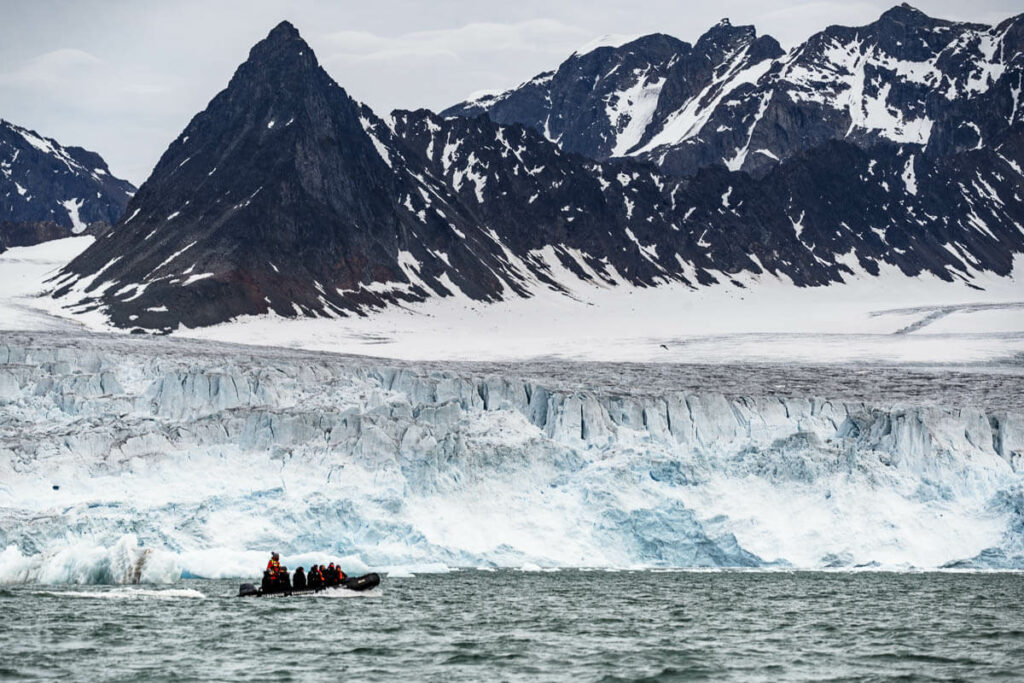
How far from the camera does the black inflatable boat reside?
164 feet

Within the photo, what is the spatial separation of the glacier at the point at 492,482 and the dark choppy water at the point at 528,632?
288cm

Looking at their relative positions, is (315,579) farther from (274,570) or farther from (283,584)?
(274,570)

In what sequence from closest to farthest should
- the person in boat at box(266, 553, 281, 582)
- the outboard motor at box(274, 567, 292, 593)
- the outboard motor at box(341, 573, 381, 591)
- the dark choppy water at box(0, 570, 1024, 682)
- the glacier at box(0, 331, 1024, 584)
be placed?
the dark choppy water at box(0, 570, 1024, 682) → the person in boat at box(266, 553, 281, 582) → the outboard motor at box(274, 567, 292, 593) → the outboard motor at box(341, 573, 381, 591) → the glacier at box(0, 331, 1024, 584)

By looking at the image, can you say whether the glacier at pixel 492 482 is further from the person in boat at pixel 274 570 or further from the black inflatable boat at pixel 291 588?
the person in boat at pixel 274 570

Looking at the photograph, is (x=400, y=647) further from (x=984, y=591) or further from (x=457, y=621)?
(x=984, y=591)

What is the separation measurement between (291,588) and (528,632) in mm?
11627

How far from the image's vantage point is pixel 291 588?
5050cm

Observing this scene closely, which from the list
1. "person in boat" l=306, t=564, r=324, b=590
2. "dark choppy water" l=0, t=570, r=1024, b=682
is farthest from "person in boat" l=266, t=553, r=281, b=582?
"person in boat" l=306, t=564, r=324, b=590

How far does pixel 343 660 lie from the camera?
3625 centimetres

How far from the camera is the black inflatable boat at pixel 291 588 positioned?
49.9m

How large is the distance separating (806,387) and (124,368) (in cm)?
3695

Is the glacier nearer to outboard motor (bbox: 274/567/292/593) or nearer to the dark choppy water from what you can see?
the dark choppy water

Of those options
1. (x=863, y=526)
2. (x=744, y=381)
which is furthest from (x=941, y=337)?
(x=863, y=526)

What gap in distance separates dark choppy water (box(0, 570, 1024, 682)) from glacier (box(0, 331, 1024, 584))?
2.88m
